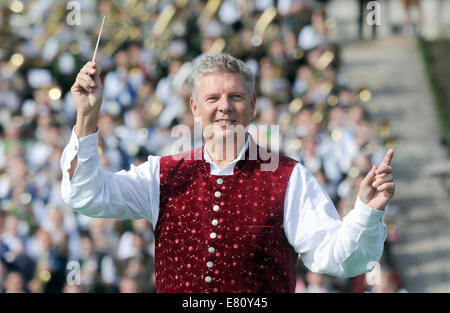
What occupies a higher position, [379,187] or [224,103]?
[224,103]

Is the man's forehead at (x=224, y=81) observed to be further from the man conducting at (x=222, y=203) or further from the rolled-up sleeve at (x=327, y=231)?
the rolled-up sleeve at (x=327, y=231)

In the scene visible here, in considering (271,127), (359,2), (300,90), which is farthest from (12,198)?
(359,2)

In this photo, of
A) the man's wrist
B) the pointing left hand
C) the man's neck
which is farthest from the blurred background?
the man's wrist

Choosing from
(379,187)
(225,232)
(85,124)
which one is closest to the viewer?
(379,187)

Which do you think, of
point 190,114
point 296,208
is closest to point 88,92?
point 296,208

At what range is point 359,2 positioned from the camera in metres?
15.6

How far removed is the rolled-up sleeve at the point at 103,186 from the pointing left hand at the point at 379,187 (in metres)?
0.85

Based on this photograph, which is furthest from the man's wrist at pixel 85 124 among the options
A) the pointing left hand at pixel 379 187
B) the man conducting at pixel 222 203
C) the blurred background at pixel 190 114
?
the blurred background at pixel 190 114

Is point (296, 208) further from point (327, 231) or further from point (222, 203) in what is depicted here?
point (222, 203)

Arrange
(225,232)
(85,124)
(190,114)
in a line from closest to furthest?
(85,124) < (225,232) < (190,114)

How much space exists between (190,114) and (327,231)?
6.91m

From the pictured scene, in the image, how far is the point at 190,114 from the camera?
10.6 m

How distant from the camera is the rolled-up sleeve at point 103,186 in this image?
377 centimetres

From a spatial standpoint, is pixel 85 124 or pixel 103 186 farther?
pixel 103 186
